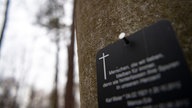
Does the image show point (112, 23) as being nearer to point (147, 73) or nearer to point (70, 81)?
point (147, 73)

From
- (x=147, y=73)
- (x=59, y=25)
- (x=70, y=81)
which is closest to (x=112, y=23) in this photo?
(x=147, y=73)

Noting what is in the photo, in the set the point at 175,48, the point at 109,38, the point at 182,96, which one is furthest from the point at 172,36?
the point at 109,38

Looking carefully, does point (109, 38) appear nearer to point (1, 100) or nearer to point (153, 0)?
point (153, 0)

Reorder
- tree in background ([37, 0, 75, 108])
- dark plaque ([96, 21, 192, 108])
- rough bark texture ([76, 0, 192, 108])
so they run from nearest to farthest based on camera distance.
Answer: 1. dark plaque ([96, 21, 192, 108])
2. rough bark texture ([76, 0, 192, 108])
3. tree in background ([37, 0, 75, 108])

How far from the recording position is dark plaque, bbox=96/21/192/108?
2.92ft

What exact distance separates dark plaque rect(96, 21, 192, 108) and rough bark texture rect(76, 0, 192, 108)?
0.47 ft

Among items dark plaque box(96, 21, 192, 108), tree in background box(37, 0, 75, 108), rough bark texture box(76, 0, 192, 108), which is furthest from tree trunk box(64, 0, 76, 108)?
dark plaque box(96, 21, 192, 108)

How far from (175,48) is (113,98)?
0.44 m

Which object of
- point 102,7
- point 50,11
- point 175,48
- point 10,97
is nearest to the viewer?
point 175,48

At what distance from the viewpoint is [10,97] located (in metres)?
20.1

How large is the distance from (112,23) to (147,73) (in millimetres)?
545

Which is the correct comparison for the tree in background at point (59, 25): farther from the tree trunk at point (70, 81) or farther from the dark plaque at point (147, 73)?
the dark plaque at point (147, 73)

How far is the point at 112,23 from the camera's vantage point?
4.78 feet

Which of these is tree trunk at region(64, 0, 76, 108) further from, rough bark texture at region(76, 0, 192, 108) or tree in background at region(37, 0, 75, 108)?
rough bark texture at region(76, 0, 192, 108)
